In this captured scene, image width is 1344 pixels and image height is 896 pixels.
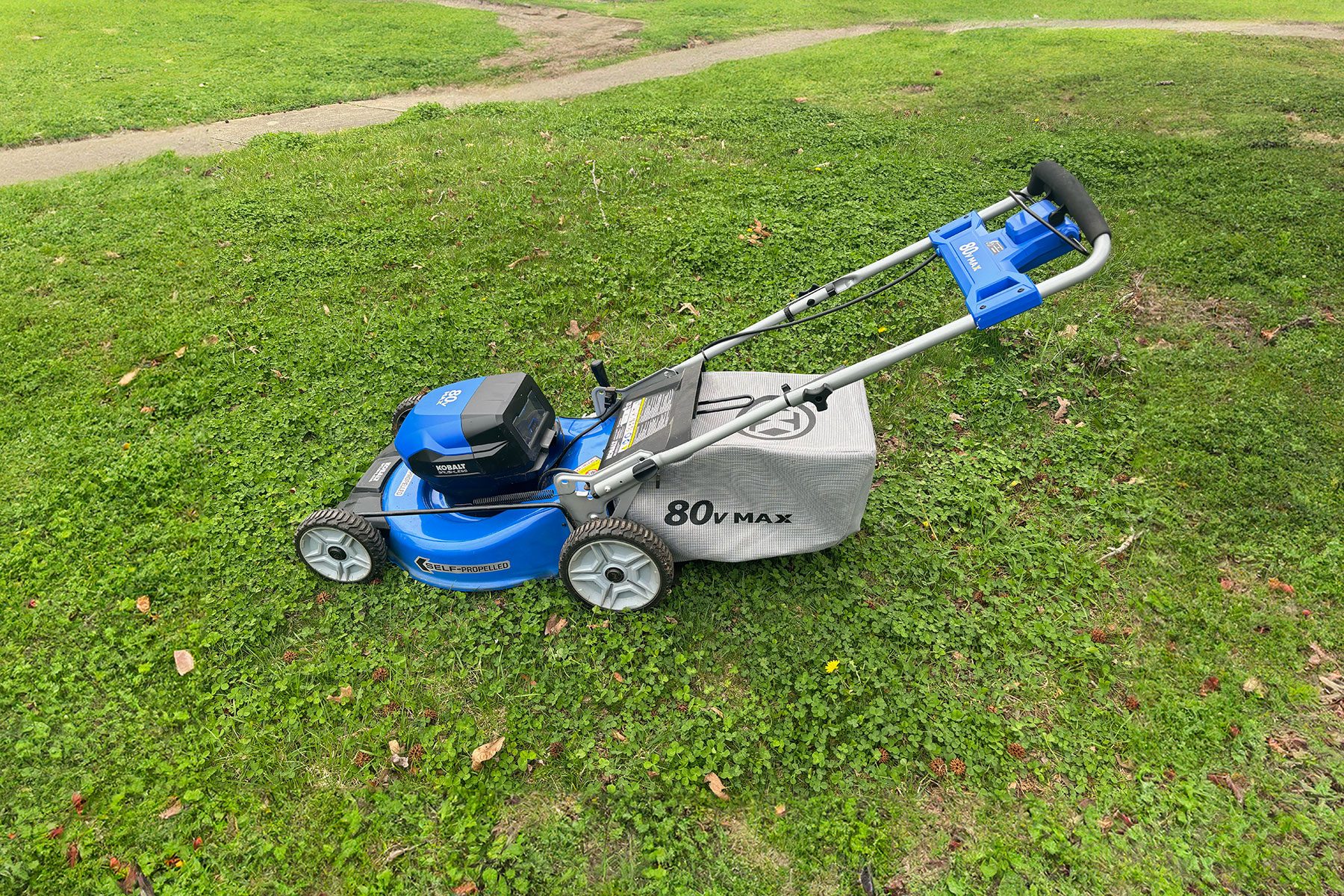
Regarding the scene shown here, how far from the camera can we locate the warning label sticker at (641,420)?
4.03m

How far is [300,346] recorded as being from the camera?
20.9 feet

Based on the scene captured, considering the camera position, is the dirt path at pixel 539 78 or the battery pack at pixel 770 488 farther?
the dirt path at pixel 539 78

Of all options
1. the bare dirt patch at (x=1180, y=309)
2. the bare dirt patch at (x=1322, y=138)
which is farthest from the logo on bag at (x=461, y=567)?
the bare dirt patch at (x=1322, y=138)

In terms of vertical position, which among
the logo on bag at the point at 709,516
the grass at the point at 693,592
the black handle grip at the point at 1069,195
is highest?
the black handle grip at the point at 1069,195

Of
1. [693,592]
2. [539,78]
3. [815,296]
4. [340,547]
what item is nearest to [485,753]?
[693,592]

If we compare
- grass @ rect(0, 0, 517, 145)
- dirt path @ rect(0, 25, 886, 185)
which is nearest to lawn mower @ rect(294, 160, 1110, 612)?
dirt path @ rect(0, 25, 886, 185)

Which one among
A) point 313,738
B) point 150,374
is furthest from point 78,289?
point 313,738

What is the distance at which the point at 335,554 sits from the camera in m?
4.20

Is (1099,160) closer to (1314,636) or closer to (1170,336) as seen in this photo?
(1170,336)

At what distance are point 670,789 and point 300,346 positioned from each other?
16.6 ft

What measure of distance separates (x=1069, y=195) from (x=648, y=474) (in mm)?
2403

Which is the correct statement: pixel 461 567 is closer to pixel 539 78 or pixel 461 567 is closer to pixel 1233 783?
pixel 1233 783

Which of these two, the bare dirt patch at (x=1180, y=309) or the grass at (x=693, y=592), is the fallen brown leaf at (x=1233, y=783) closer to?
the grass at (x=693, y=592)

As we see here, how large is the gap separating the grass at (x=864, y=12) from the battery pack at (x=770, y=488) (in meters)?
15.1
